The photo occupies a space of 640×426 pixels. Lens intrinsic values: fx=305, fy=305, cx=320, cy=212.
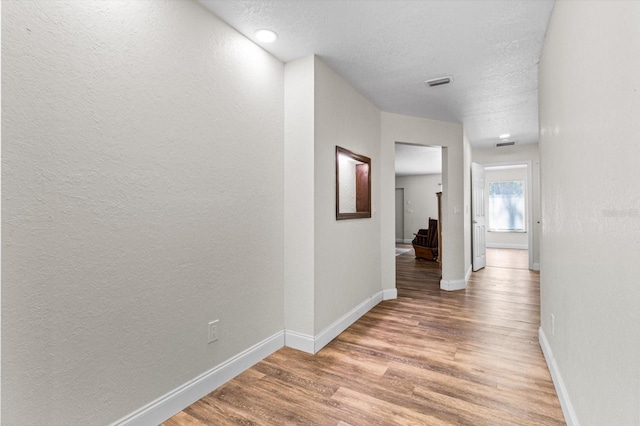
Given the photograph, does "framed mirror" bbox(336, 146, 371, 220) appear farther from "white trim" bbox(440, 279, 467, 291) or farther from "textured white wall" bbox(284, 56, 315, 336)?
"white trim" bbox(440, 279, 467, 291)

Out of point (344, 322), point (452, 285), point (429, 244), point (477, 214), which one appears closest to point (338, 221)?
point (344, 322)

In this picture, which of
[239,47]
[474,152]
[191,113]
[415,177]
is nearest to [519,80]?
[239,47]

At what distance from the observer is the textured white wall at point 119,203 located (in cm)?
117

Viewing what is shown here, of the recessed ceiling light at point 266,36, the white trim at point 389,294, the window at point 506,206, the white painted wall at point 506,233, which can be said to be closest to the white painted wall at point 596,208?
the recessed ceiling light at point 266,36

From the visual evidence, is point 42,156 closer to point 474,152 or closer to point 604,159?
point 604,159

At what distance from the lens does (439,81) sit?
2.99 meters

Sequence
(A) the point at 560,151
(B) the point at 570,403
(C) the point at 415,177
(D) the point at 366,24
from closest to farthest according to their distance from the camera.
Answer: (B) the point at 570,403, (A) the point at 560,151, (D) the point at 366,24, (C) the point at 415,177

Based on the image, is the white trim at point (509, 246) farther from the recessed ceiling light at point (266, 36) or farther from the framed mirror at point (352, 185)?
the recessed ceiling light at point (266, 36)

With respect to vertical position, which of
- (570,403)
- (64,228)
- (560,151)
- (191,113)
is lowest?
(570,403)

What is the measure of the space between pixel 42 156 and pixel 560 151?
102 inches

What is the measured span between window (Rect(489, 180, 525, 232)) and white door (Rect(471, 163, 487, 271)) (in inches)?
150

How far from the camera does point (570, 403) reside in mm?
1542

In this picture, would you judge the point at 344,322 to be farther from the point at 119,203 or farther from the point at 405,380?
the point at 119,203

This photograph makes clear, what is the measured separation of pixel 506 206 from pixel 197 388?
9809 millimetres
